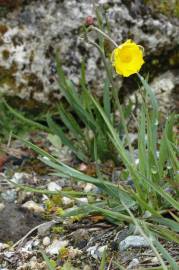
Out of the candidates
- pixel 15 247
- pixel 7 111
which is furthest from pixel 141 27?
pixel 15 247

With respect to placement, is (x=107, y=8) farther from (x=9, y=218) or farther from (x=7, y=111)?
(x=9, y=218)

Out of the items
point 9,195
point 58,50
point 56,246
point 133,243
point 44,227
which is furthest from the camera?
point 58,50

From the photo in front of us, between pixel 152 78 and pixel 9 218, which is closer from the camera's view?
pixel 9 218

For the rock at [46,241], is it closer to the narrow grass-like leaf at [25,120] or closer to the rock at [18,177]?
the rock at [18,177]

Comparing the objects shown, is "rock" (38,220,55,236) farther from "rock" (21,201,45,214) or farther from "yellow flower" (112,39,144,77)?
"yellow flower" (112,39,144,77)

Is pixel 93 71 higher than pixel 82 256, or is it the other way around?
pixel 93 71

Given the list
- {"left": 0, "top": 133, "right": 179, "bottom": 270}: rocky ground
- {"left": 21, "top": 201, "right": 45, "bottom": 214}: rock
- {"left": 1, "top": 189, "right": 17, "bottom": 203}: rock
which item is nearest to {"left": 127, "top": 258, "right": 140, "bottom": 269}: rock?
{"left": 0, "top": 133, "right": 179, "bottom": 270}: rocky ground

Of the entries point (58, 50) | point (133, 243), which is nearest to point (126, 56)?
point (133, 243)

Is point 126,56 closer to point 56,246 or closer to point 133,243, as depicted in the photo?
point 133,243
